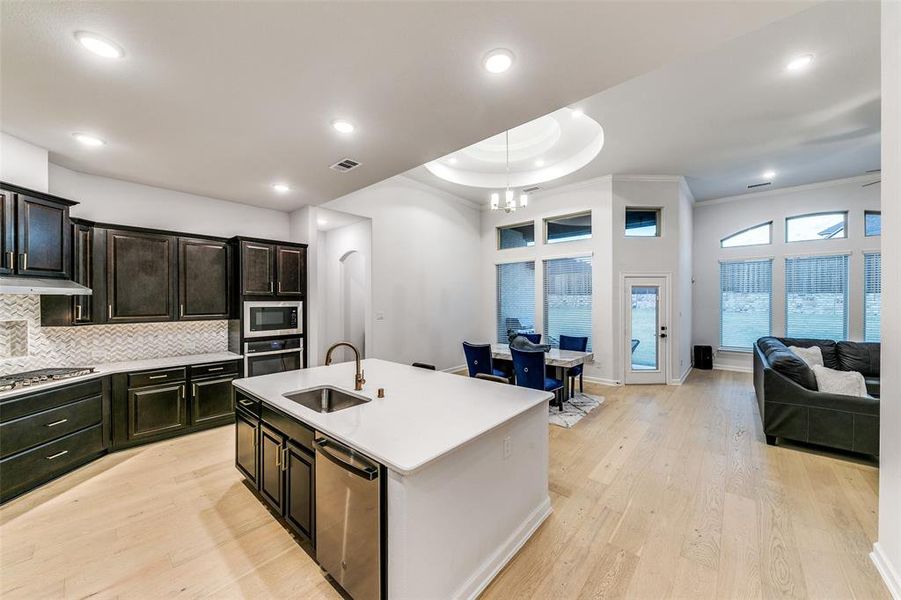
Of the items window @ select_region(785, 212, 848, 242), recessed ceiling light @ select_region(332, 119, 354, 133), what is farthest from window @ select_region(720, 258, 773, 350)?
recessed ceiling light @ select_region(332, 119, 354, 133)

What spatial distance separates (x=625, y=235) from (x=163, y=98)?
6286 mm

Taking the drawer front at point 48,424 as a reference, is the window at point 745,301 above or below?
above

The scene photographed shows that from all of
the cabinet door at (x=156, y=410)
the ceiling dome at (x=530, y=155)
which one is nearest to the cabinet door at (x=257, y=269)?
the cabinet door at (x=156, y=410)

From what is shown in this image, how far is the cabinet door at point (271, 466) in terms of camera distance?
2.25 m

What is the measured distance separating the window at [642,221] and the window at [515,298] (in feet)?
6.20

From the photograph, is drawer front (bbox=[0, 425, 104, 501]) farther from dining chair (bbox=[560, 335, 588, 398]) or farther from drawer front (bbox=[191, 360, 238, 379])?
Answer: dining chair (bbox=[560, 335, 588, 398])

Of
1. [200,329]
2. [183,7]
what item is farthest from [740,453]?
[200,329]

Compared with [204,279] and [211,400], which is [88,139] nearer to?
[204,279]

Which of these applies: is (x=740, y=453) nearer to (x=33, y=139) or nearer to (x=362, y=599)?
(x=362, y=599)

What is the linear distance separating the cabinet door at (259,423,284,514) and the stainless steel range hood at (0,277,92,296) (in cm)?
221

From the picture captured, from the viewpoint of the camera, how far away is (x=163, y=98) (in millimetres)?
2279

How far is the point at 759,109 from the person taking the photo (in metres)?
3.85

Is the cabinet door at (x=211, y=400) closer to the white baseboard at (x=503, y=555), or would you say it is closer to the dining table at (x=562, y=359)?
the dining table at (x=562, y=359)

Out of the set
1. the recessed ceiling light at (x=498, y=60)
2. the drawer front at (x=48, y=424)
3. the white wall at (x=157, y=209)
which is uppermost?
the recessed ceiling light at (x=498, y=60)
